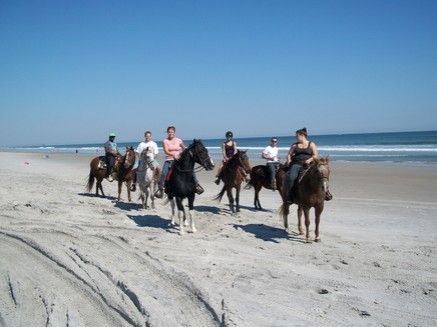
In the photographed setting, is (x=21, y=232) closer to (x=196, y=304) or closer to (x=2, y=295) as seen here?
(x=2, y=295)

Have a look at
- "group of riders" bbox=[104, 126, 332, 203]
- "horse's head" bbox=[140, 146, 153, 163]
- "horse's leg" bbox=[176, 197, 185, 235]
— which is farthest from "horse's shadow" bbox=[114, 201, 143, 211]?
"horse's leg" bbox=[176, 197, 185, 235]

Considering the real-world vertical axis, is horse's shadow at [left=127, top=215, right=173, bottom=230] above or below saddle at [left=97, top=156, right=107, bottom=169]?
below

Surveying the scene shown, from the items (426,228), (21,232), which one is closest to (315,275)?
(426,228)

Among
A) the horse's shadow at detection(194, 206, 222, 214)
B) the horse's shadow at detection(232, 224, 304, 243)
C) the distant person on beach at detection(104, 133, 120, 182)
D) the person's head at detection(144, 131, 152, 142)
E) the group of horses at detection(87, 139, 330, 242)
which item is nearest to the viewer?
the group of horses at detection(87, 139, 330, 242)

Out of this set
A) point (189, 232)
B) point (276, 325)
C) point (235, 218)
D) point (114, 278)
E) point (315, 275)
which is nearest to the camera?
point (276, 325)

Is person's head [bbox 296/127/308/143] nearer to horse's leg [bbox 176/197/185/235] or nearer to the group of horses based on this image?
the group of horses

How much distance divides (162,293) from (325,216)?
22.7 feet

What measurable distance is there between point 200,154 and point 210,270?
10.8ft

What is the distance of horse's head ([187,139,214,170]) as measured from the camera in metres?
8.62

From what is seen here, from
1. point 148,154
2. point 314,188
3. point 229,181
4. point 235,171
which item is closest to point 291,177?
point 314,188

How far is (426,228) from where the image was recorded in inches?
365

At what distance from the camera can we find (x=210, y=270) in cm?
591

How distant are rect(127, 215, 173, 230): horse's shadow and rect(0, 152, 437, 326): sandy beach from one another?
0.08ft

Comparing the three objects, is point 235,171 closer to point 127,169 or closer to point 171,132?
point 171,132
